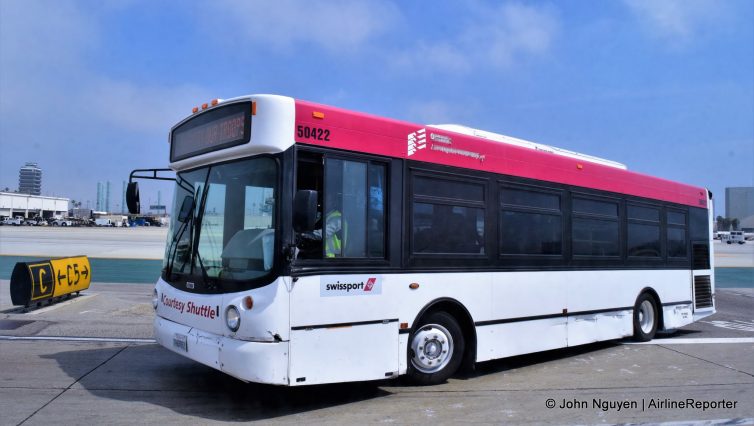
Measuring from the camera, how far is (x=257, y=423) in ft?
15.7

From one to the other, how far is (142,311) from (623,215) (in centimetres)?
978

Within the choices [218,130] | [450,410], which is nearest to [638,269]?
[450,410]

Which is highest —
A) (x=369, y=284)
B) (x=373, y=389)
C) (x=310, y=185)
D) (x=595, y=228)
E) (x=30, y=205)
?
(x=30, y=205)

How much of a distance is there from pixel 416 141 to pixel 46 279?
9.23m

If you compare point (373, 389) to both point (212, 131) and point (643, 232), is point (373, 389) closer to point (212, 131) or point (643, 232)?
point (212, 131)

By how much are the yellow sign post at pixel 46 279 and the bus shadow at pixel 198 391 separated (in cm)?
435

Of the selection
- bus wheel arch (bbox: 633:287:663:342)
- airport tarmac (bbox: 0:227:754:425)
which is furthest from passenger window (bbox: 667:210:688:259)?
airport tarmac (bbox: 0:227:754:425)

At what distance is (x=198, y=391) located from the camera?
5.80 meters

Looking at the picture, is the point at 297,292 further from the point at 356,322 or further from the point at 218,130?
the point at 218,130

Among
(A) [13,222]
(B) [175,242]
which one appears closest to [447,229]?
(B) [175,242]

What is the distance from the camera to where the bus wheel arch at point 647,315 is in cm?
922

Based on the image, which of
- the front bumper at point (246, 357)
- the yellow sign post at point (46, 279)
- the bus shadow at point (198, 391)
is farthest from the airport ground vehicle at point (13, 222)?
the front bumper at point (246, 357)

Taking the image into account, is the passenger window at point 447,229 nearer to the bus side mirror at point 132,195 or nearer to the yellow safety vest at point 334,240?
the yellow safety vest at point 334,240

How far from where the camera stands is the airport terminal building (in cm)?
12488
